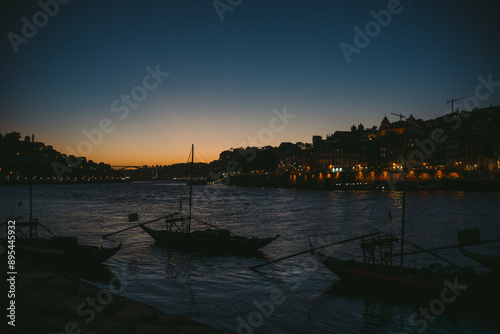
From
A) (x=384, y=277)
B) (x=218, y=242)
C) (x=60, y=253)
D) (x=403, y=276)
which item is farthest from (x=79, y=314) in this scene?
(x=218, y=242)

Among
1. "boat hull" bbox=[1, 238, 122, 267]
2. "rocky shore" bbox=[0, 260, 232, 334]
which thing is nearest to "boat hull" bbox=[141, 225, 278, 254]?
"boat hull" bbox=[1, 238, 122, 267]

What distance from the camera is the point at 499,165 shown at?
380 ft

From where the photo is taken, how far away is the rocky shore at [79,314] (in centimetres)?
952

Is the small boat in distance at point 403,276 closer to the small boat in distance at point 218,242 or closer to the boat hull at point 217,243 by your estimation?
the small boat in distance at point 218,242

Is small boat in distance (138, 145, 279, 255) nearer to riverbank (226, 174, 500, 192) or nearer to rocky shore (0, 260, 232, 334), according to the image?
rocky shore (0, 260, 232, 334)

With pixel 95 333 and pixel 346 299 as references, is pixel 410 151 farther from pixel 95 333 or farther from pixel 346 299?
pixel 95 333

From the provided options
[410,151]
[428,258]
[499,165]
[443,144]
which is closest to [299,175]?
[410,151]

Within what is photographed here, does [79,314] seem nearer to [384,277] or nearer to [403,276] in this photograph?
[384,277]

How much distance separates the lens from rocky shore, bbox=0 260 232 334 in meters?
9.52

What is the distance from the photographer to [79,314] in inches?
421

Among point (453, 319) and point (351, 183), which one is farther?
point (351, 183)

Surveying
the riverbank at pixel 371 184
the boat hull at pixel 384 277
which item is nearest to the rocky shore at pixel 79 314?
the boat hull at pixel 384 277

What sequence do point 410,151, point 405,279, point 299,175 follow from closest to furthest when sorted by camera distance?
point 405,279 → point 410,151 → point 299,175

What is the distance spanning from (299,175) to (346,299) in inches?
5935
